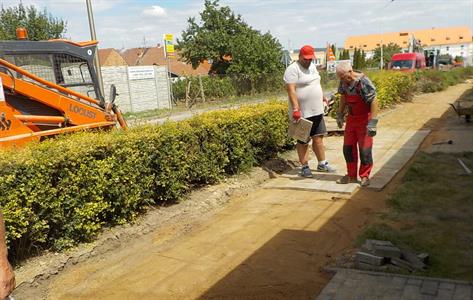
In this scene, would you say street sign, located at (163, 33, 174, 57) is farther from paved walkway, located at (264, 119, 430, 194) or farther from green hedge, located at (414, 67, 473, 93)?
paved walkway, located at (264, 119, 430, 194)

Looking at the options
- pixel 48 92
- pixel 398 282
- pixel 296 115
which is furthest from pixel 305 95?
pixel 398 282

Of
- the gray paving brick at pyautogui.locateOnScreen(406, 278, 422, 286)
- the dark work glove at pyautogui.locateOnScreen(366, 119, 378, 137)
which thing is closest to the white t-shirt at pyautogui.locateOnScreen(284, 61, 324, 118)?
→ the dark work glove at pyautogui.locateOnScreen(366, 119, 378, 137)

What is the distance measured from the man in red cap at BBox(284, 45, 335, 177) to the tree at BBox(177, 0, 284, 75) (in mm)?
26632

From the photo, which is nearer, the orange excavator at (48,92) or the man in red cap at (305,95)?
the orange excavator at (48,92)

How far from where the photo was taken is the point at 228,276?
405cm

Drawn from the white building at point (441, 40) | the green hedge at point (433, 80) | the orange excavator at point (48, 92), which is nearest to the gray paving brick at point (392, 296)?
the orange excavator at point (48, 92)

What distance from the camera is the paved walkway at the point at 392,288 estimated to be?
11.0 ft

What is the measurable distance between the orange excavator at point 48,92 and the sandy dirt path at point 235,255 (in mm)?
2370

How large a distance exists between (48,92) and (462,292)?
19.2ft

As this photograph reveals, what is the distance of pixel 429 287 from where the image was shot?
3.45m

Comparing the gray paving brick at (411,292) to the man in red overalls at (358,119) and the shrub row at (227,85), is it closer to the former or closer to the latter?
the man in red overalls at (358,119)

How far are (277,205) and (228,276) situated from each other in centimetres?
205

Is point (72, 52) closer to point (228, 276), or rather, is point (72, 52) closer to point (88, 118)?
point (88, 118)

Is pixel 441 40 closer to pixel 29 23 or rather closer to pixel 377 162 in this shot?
pixel 29 23
